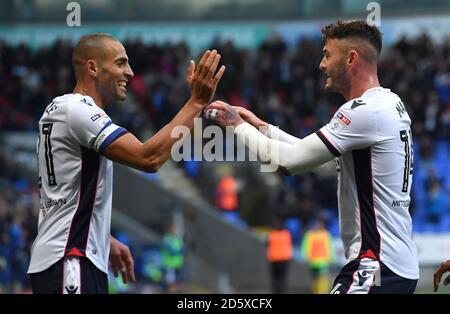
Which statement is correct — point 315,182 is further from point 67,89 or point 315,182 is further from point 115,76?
point 115,76

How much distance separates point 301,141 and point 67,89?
19.6 metres

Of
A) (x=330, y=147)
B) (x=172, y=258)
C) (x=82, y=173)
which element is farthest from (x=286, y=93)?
(x=82, y=173)

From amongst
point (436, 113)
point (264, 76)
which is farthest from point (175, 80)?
point (436, 113)

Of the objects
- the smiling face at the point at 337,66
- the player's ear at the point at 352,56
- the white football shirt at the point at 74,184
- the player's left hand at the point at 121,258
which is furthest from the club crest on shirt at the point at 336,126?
the player's left hand at the point at 121,258

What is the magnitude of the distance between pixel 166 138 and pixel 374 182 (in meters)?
1.27

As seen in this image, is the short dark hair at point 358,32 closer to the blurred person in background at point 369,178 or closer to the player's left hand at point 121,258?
the blurred person in background at point 369,178

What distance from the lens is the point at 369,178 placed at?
593 cm

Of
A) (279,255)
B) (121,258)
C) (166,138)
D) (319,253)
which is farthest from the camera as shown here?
(319,253)

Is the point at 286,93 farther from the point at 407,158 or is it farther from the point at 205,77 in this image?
the point at 205,77

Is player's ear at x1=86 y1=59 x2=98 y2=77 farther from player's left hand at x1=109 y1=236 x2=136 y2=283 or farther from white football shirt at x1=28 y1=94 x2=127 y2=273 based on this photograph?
player's left hand at x1=109 y1=236 x2=136 y2=283

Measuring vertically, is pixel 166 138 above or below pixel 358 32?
below

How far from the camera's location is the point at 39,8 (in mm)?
27141

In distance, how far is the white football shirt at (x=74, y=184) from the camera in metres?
5.88

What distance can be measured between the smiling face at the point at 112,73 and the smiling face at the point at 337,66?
1.25 m
